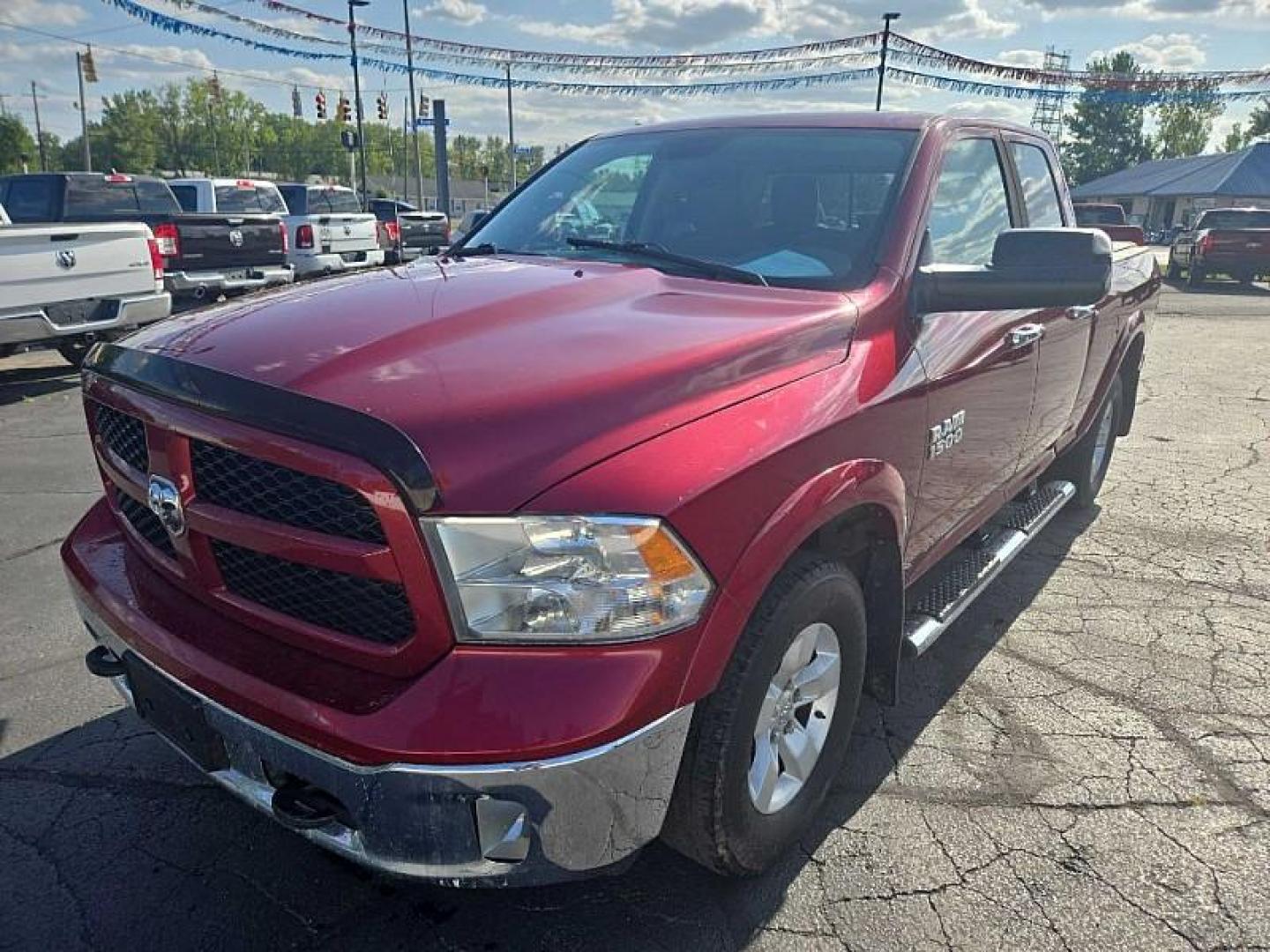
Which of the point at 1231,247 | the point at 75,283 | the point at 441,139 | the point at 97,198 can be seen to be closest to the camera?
the point at 75,283

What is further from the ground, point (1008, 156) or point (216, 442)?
point (1008, 156)

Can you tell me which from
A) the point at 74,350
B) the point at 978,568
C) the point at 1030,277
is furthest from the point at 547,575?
the point at 74,350

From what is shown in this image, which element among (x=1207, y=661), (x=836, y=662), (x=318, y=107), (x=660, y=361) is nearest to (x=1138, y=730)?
(x=1207, y=661)

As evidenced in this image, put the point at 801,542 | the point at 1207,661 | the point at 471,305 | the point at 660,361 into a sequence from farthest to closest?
the point at 1207,661 < the point at 471,305 < the point at 801,542 < the point at 660,361

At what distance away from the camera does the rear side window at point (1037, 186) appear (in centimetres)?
399

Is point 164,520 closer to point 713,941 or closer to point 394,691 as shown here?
point 394,691

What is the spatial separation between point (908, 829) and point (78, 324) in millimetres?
7875

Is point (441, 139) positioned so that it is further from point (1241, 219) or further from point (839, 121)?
point (839, 121)

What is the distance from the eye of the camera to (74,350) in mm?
8883

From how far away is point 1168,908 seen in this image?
2.35m

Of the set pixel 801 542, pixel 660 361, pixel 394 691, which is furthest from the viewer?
pixel 801 542

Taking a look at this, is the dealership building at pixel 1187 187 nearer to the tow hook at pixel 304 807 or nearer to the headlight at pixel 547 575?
the headlight at pixel 547 575

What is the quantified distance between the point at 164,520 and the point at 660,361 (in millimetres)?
1187

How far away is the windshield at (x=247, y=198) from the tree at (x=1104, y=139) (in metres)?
87.2
